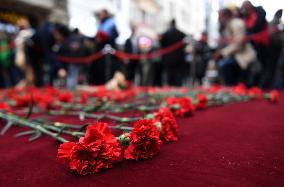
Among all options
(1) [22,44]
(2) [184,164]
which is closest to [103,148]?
(2) [184,164]

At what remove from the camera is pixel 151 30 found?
24141mm

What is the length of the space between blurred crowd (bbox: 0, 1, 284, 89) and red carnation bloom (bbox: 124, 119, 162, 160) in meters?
3.93

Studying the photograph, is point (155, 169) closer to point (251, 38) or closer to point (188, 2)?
point (251, 38)

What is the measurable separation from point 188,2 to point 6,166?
34307 mm

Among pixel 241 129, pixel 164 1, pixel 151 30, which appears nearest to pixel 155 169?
pixel 241 129

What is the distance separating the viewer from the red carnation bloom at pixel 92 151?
1082 millimetres

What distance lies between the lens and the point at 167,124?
1477mm

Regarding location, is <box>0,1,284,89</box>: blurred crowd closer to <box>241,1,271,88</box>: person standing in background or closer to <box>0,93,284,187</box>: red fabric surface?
<box>241,1,271,88</box>: person standing in background

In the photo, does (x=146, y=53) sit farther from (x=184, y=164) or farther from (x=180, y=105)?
(x=184, y=164)

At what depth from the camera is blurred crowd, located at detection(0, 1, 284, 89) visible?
5504mm

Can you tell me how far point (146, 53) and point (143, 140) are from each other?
6.75 meters

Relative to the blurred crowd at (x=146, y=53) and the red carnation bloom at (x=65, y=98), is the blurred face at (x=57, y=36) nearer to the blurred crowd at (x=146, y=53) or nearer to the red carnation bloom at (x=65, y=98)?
the blurred crowd at (x=146, y=53)

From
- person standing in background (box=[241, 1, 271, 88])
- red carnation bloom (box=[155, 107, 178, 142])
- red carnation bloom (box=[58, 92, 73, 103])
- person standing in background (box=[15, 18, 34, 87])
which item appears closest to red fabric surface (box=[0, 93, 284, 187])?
red carnation bloom (box=[155, 107, 178, 142])

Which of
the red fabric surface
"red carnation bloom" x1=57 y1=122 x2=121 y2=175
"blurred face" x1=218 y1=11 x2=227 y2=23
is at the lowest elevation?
the red fabric surface
